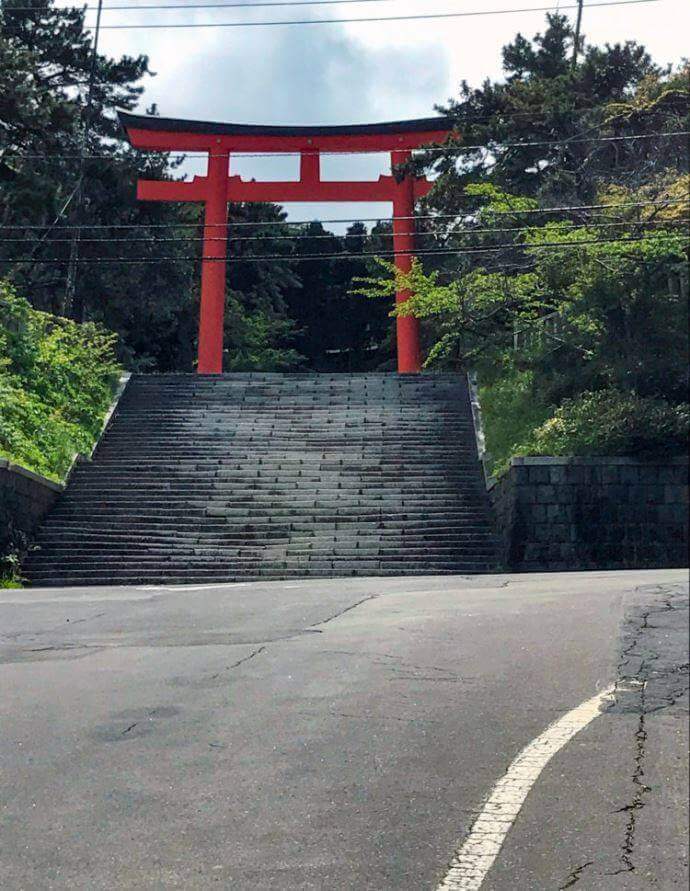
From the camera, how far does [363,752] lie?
14.2ft

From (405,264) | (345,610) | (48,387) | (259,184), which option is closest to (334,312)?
(259,184)

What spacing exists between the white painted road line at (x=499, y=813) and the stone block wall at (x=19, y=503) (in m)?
13.7

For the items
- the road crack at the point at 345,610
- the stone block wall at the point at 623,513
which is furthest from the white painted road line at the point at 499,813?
the road crack at the point at 345,610

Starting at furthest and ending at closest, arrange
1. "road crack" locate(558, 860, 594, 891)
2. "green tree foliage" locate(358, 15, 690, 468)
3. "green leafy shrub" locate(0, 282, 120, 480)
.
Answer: "green leafy shrub" locate(0, 282, 120, 480) < "road crack" locate(558, 860, 594, 891) < "green tree foliage" locate(358, 15, 690, 468)

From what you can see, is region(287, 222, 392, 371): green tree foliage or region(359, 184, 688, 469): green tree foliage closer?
region(359, 184, 688, 469): green tree foliage

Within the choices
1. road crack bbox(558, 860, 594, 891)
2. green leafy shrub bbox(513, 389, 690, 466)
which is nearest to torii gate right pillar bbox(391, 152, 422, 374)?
road crack bbox(558, 860, 594, 891)

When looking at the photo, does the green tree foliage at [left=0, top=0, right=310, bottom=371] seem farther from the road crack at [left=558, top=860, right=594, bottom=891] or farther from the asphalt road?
the road crack at [left=558, top=860, right=594, bottom=891]

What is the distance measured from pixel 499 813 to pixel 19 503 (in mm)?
14601

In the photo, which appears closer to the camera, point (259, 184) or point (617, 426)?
point (617, 426)

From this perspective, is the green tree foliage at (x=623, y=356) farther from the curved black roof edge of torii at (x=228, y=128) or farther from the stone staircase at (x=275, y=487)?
the curved black roof edge of torii at (x=228, y=128)

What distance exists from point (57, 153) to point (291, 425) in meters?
10.9

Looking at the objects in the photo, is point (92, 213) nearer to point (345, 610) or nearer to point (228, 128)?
point (228, 128)

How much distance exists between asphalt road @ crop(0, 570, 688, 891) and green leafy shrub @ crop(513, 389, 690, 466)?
0.48 ft

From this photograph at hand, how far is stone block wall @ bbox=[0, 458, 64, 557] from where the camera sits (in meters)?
16.1
